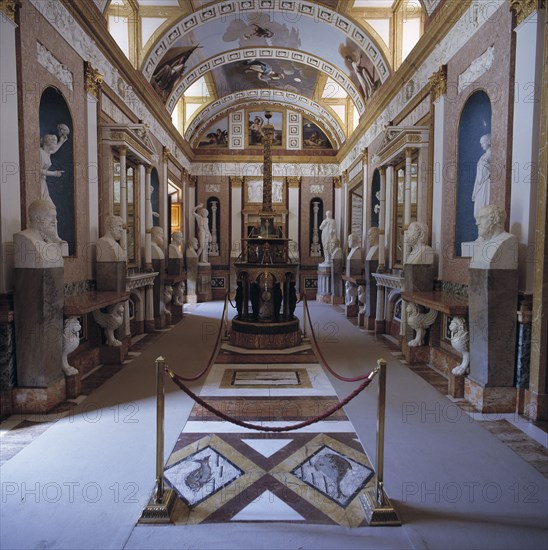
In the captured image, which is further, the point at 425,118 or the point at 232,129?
the point at 232,129

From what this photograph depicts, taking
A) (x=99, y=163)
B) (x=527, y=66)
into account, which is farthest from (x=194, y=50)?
(x=527, y=66)

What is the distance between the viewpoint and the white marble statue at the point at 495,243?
4652 millimetres

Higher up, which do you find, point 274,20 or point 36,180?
point 274,20

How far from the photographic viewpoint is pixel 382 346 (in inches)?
328

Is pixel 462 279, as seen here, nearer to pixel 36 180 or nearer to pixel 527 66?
pixel 527 66

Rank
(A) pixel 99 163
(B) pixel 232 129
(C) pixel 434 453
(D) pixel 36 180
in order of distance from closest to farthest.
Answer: (C) pixel 434 453 < (D) pixel 36 180 < (A) pixel 99 163 < (B) pixel 232 129

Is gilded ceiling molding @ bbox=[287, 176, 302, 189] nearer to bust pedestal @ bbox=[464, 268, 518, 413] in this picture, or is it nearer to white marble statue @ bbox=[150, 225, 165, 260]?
white marble statue @ bbox=[150, 225, 165, 260]

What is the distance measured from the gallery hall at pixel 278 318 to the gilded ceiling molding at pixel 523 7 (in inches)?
1.3

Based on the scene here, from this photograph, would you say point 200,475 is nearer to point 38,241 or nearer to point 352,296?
point 38,241

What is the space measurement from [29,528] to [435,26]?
863 centimetres

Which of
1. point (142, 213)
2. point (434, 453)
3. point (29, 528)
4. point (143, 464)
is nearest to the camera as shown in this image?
point (29, 528)

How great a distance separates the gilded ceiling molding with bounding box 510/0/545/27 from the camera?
4.53m

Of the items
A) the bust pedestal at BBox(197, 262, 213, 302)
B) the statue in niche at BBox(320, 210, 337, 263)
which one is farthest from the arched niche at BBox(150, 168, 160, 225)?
the statue in niche at BBox(320, 210, 337, 263)

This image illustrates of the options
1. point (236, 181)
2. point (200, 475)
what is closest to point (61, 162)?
point (200, 475)
